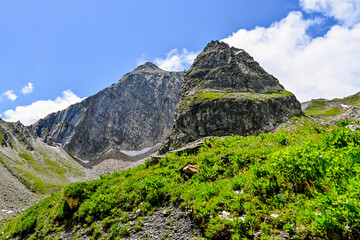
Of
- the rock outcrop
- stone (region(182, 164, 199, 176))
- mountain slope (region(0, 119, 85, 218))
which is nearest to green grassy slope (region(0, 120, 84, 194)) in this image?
mountain slope (region(0, 119, 85, 218))

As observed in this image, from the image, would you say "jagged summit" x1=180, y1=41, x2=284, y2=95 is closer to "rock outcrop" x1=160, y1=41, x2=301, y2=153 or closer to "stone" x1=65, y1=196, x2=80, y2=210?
"rock outcrop" x1=160, y1=41, x2=301, y2=153

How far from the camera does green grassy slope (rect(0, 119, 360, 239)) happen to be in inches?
222

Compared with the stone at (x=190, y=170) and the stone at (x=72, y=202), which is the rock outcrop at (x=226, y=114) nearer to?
the stone at (x=190, y=170)

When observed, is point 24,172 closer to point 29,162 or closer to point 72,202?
point 29,162

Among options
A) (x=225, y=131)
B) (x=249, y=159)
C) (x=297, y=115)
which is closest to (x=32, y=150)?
(x=225, y=131)

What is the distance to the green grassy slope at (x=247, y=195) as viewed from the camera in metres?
5.64

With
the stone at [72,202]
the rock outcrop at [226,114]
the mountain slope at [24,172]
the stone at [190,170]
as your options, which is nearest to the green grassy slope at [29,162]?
the mountain slope at [24,172]

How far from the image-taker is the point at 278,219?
644 centimetres

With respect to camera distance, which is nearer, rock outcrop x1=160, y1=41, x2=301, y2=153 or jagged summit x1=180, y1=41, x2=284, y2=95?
rock outcrop x1=160, y1=41, x2=301, y2=153

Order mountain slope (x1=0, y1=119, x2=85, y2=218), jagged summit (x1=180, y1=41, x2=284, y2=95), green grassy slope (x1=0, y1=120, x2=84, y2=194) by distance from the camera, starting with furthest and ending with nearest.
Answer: jagged summit (x1=180, y1=41, x2=284, y2=95) → green grassy slope (x1=0, y1=120, x2=84, y2=194) → mountain slope (x1=0, y1=119, x2=85, y2=218)

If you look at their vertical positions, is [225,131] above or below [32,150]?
below

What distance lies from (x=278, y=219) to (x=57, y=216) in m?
16.4

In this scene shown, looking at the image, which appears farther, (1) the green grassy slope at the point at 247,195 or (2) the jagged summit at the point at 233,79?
(2) the jagged summit at the point at 233,79

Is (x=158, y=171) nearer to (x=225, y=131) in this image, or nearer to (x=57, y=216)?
(x=57, y=216)
